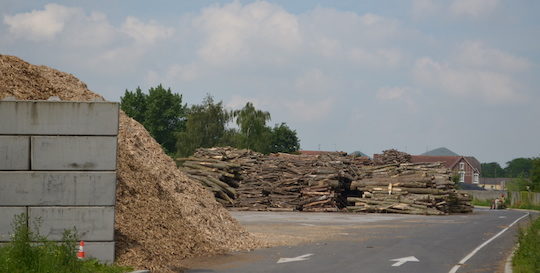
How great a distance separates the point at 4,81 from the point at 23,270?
22.8ft

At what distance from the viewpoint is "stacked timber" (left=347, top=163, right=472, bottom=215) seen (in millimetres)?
40062

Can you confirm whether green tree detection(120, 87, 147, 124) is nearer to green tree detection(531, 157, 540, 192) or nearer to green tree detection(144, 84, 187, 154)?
green tree detection(144, 84, 187, 154)

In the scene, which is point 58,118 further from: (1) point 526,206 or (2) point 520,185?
(2) point 520,185

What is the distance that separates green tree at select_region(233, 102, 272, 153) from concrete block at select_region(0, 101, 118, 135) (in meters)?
68.0

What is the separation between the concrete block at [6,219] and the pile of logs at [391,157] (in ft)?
130

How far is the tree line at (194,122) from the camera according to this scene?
264 ft

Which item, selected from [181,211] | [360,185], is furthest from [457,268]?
[360,185]

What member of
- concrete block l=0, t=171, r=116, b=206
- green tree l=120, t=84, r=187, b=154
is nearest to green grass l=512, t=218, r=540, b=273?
concrete block l=0, t=171, r=116, b=206

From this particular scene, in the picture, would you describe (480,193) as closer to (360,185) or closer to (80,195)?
(360,185)

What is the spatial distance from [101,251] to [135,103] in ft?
272

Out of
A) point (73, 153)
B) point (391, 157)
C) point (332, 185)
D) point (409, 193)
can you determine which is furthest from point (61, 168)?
point (391, 157)

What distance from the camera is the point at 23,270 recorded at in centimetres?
1040

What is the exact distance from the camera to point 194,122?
8094cm

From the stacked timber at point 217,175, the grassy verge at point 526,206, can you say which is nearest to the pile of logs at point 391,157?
the stacked timber at point 217,175
